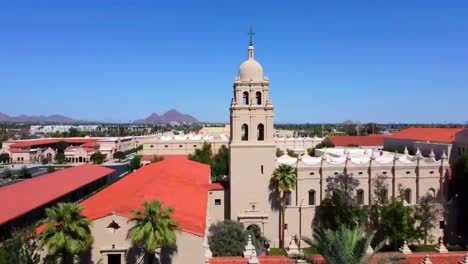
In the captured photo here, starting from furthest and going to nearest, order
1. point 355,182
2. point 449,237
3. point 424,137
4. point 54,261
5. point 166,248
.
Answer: point 424,137
point 449,237
point 355,182
point 166,248
point 54,261

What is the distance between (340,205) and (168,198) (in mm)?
16012

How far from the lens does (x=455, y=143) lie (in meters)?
58.2

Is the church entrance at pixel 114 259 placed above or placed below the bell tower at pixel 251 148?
below

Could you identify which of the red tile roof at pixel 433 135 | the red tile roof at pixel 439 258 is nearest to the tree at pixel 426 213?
the red tile roof at pixel 439 258

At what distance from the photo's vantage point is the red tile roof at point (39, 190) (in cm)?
3578

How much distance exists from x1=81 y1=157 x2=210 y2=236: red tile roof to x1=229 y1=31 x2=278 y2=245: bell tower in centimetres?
354

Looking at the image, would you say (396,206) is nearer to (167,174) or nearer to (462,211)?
(462,211)

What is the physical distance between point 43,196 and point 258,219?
71.5ft

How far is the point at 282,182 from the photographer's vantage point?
37375mm

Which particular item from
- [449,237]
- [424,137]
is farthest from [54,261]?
[424,137]

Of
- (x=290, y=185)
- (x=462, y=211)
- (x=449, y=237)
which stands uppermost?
(x=290, y=185)

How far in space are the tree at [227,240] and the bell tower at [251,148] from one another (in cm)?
617

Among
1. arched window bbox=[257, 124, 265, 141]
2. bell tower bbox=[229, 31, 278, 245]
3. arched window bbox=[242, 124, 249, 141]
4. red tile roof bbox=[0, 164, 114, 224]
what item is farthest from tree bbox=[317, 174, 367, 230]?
red tile roof bbox=[0, 164, 114, 224]

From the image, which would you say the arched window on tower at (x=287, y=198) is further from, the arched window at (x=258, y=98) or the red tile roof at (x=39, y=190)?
the red tile roof at (x=39, y=190)
